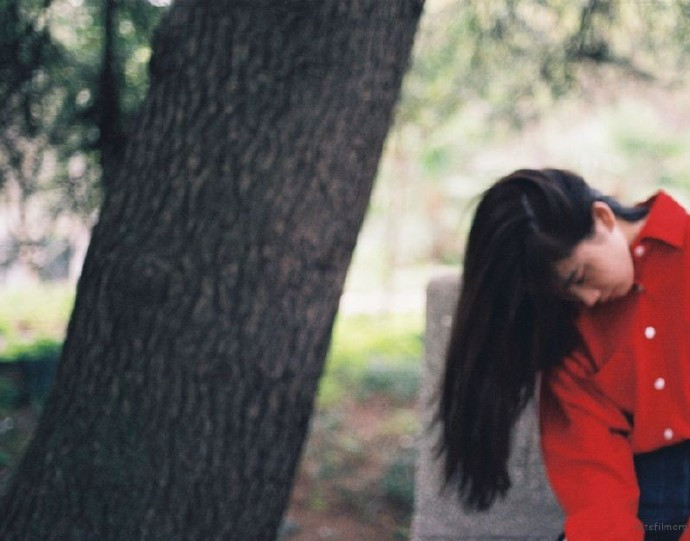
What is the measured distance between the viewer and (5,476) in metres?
2.81

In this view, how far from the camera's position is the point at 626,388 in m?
1.96

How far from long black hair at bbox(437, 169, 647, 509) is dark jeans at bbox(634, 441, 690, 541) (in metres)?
0.34

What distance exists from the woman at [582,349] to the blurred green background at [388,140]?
28cm

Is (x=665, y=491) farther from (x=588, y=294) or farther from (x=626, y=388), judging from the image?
(x=588, y=294)

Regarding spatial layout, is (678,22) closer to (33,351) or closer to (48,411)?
(48,411)

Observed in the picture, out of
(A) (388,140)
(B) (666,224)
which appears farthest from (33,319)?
(B) (666,224)

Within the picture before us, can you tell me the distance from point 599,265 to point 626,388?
0.36m

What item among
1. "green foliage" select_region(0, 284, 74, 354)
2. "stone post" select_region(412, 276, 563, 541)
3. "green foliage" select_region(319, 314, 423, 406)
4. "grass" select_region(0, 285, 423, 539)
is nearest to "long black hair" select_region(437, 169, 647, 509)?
"stone post" select_region(412, 276, 563, 541)

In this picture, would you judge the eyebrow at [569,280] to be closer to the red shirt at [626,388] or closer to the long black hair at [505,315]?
the long black hair at [505,315]

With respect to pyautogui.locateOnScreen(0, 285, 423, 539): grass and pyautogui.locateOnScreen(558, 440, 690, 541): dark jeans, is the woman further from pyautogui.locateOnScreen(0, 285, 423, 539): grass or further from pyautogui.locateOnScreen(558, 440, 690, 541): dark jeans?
pyautogui.locateOnScreen(0, 285, 423, 539): grass

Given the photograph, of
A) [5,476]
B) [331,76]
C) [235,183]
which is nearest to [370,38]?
[331,76]

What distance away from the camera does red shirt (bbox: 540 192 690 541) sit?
185 centimetres

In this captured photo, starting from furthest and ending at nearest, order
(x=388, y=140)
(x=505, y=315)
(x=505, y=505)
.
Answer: (x=388, y=140)
(x=505, y=505)
(x=505, y=315)

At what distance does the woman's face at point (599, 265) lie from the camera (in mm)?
1767
